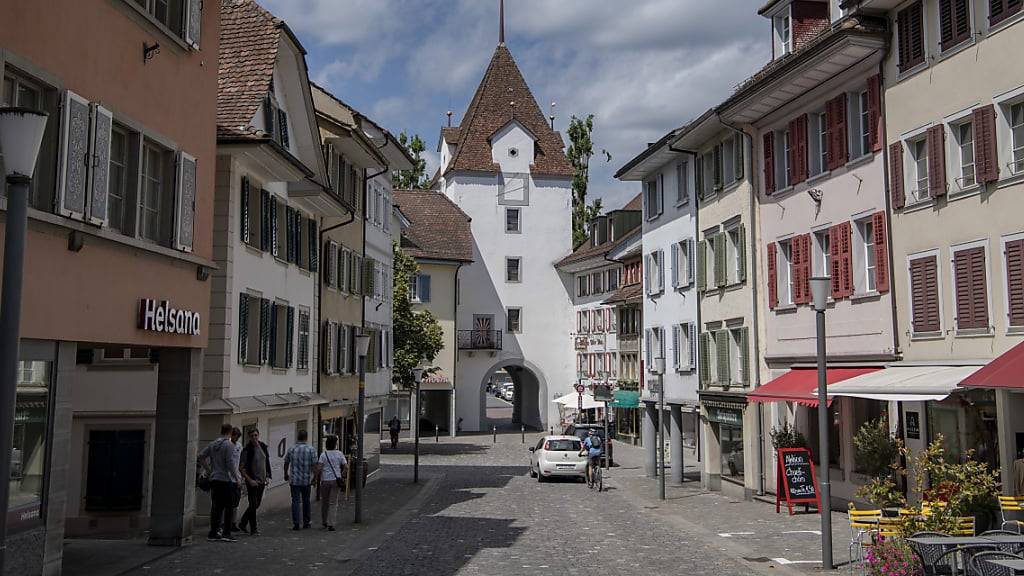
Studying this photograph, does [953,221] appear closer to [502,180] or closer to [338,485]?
[338,485]

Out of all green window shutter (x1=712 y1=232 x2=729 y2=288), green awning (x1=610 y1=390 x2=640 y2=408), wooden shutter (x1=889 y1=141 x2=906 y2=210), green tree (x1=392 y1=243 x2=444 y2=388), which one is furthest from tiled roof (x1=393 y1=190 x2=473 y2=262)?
wooden shutter (x1=889 y1=141 x2=906 y2=210)

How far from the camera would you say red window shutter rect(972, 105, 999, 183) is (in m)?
16.4

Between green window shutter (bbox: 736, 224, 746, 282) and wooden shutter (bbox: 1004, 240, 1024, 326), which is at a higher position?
green window shutter (bbox: 736, 224, 746, 282)

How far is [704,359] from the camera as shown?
30516mm

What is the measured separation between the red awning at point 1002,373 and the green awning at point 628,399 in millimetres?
36195

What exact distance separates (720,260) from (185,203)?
17.4m

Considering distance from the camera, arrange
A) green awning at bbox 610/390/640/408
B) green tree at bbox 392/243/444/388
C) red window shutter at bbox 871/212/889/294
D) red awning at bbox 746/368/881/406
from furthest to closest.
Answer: green awning at bbox 610/390/640/408, green tree at bbox 392/243/444/388, red awning at bbox 746/368/881/406, red window shutter at bbox 871/212/889/294

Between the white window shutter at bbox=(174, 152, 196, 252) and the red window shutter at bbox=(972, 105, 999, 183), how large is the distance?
41.7 ft

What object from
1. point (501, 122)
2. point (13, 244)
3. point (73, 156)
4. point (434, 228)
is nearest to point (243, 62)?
point (73, 156)

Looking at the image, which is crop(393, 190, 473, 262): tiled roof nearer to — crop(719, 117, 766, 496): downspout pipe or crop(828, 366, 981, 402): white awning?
crop(719, 117, 766, 496): downspout pipe

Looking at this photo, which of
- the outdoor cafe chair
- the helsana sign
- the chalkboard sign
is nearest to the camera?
Result: the outdoor cafe chair

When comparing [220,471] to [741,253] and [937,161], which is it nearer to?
[937,161]

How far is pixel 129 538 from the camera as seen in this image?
56.2 feet

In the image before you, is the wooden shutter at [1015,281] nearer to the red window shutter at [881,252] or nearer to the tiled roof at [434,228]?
the red window shutter at [881,252]
